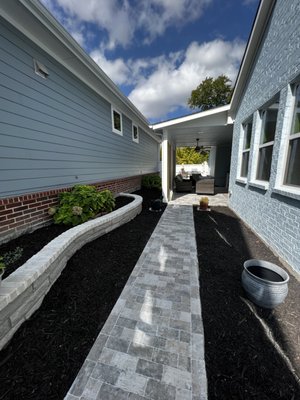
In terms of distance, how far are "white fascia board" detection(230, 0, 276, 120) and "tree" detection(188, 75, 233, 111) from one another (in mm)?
16403

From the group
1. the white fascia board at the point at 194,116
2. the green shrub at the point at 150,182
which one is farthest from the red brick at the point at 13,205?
the green shrub at the point at 150,182

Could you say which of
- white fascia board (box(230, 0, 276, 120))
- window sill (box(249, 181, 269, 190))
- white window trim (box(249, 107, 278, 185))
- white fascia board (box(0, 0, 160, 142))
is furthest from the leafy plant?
white fascia board (box(230, 0, 276, 120))

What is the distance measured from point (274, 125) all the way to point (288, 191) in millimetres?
1601

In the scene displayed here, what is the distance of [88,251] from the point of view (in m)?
2.92

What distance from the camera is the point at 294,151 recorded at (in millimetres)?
2752

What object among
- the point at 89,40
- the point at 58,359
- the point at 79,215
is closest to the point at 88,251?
the point at 79,215

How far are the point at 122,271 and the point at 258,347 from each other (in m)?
1.74

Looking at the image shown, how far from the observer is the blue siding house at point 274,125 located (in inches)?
105

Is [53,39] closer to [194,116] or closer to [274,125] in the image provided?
[194,116]

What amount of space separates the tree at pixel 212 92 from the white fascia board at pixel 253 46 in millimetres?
16403

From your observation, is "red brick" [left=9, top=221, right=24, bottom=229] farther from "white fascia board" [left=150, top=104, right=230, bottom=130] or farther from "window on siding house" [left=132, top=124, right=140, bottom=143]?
"window on siding house" [left=132, top=124, right=140, bottom=143]

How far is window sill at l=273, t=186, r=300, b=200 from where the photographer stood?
2484 mm

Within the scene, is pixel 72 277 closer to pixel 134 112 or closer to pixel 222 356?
pixel 222 356

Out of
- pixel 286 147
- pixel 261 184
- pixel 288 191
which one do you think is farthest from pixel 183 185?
pixel 288 191
